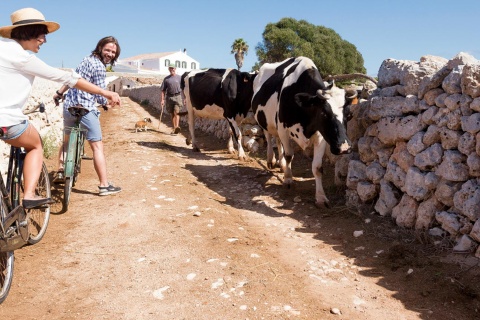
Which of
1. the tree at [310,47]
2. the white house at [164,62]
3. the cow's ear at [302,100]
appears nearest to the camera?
the cow's ear at [302,100]

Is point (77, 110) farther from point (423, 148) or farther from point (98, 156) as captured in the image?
point (423, 148)

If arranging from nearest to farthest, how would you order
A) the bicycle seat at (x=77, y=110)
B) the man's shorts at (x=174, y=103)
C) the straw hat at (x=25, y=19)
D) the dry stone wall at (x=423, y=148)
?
the straw hat at (x=25, y=19)
the dry stone wall at (x=423, y=148)
the bicycle seat at (x=77, y=110)
the man's shorts at (x=174, y=103)

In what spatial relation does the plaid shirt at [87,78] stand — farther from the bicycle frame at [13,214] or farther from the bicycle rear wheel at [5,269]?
the bicycle rear wheel at [5,269]

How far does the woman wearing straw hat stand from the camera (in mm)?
3428

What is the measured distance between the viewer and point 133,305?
346 cm

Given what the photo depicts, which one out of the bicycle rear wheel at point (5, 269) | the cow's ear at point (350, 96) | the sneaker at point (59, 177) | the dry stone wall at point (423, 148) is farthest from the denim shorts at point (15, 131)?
the cow's ear at point (350, 96)

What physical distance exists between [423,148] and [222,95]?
20.1 ft

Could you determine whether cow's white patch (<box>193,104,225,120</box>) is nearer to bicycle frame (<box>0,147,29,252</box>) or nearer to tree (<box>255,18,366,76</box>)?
bicycle frame (<box>0,147,29,252</box>)

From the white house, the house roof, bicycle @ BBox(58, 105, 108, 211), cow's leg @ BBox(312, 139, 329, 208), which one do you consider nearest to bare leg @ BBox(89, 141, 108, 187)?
bicycle @ BBox(58, 105, 108, 211)

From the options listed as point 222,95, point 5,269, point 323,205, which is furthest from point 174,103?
point 5,269

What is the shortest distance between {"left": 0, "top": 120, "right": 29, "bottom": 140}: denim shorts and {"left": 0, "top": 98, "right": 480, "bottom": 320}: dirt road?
52.8 inches

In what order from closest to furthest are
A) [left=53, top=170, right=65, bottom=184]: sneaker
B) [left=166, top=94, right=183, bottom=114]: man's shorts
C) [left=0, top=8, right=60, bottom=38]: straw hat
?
[left=0, top=8, right=60, bottom=38]: straw hat < [left=53, top=170, right=65, bottom=184]: sneaker < [left=166, top=94, right=183, bottom=114]: man's shorts

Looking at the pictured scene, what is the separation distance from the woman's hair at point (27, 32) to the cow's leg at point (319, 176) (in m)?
4.11

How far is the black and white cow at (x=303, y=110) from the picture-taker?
19.7 feet
